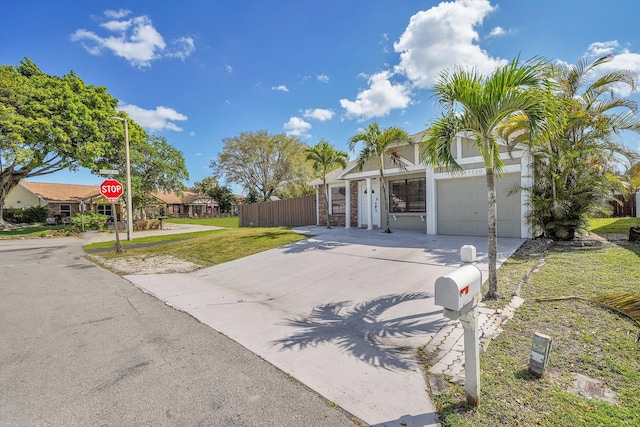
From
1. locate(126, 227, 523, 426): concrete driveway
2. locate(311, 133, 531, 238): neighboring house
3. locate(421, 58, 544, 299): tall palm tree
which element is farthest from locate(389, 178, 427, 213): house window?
locate(421, 58, 544, 299): tall palm tree

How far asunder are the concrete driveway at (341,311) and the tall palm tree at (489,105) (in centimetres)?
177

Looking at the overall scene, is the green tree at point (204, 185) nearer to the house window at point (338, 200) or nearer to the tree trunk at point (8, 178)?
the tree trunk at point (8, 178)

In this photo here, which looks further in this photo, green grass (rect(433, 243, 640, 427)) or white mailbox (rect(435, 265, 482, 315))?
green grass (rect(433, 243, 640, 427))

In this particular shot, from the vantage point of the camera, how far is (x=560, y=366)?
269 cm

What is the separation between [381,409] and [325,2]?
1056 centimetres

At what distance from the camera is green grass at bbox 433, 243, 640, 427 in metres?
2.09

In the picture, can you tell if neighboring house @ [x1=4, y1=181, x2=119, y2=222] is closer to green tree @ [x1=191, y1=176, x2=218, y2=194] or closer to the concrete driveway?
green tree @ [x1=191, y1=176, x2=218, y2=194]

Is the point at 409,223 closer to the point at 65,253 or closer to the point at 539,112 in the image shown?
the point at 539,112

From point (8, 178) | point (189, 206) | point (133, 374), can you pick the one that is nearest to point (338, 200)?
point (133, 374)

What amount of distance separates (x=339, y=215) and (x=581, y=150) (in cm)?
1031

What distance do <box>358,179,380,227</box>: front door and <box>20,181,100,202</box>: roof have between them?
94.2 ft

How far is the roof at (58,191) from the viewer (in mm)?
30336

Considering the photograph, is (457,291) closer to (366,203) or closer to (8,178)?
(366,203)

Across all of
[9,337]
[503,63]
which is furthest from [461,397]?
[9,337]
